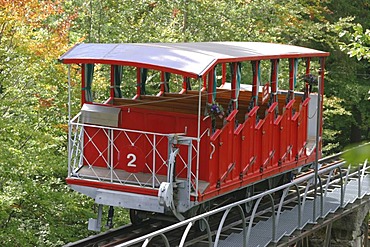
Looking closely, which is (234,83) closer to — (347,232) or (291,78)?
(291,78)

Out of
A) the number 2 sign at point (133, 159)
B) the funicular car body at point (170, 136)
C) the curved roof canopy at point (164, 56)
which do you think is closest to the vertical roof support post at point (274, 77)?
the funicular car body at point (170, 136)

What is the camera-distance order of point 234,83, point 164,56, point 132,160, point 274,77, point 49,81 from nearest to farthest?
point 164,56 < point 132,160 < point 234,83 < point 274,77 < point 49,81

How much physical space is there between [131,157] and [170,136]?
3.46 ft

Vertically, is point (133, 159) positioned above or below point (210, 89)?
below

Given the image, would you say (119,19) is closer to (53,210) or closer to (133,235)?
(53,210)

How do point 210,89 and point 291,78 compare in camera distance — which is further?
point 291,78

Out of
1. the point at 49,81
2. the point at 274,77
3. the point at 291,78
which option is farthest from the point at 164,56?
the point at 49,81

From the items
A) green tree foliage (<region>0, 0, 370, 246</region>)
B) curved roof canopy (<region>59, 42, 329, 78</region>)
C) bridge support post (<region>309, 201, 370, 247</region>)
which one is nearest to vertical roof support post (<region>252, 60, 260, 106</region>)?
curved roof canopy (<region>59, 42, 329, 78</region>)

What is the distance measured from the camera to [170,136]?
10.2 metres

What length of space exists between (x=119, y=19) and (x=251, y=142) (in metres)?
7.87

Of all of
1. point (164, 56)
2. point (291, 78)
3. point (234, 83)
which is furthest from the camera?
point (291, 78)

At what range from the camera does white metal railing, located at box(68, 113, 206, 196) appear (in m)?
10.5

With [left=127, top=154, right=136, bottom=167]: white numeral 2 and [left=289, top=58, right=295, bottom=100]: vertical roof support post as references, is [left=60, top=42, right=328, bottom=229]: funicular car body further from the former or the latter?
[left=289, top=58, right=295, bottom=100]: vertical roof support post

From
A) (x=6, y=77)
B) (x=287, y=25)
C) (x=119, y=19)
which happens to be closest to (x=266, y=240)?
(x=6, y=77)
